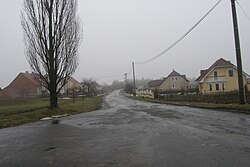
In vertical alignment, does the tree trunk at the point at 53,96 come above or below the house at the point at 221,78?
below

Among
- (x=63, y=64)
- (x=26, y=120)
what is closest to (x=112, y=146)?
(x=26, y=120)

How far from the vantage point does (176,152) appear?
736 cm

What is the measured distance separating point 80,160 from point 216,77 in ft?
177

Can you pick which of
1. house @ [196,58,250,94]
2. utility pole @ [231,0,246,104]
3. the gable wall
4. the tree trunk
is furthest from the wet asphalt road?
the gable wall

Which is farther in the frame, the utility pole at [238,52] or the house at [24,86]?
the house at [24,86]

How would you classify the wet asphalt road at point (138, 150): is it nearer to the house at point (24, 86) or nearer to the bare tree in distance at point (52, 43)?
the bare tree in distance at point (52, 43)

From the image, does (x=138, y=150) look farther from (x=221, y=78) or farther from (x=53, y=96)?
(x=221, y=78)

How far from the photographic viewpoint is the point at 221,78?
57.3 metres

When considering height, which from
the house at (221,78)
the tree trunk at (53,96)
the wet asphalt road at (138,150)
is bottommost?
the wet asphalt road at (138,150)

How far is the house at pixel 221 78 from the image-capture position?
57.0 metres

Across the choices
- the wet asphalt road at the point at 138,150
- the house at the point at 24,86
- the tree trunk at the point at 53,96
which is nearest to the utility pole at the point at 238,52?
the wet asphalt road at the point at 138,150

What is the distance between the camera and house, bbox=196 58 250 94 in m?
57.0

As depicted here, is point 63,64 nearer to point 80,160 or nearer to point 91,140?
point 91,140

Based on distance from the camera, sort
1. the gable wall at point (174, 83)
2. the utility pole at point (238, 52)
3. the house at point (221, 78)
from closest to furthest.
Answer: the utility pole at point (238, 52), the house at point (221, 78), the gable wall at point (174, 83)
